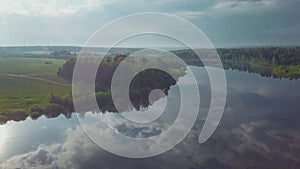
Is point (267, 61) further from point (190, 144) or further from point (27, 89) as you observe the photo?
point (190, 144)

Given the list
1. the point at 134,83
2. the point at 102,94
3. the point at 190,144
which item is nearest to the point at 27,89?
the point at 102,94

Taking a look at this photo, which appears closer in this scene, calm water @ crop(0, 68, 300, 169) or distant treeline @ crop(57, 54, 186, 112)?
calm water @ crop(0, 68, 300, 169)

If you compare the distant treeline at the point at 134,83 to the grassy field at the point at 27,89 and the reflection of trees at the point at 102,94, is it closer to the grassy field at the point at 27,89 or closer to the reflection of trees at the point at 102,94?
the reflection of trees at the point at 102,94

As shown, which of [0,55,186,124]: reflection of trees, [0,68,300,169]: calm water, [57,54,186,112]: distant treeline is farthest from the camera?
[57,54,186,112]: distant treeline

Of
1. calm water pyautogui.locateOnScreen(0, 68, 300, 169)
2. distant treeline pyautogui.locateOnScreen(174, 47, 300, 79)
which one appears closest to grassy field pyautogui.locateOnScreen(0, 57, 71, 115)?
calm water pyautogui.locateOnScreen(0, 68, 300, 169)

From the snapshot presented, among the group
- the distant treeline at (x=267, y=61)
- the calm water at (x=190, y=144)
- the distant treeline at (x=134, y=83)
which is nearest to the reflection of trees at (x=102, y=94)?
the distant treeline at (x=134, y=83)

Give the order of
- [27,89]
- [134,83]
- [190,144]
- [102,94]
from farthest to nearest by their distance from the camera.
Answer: [27,89] → [134,83] → [102,94] → [190,144]

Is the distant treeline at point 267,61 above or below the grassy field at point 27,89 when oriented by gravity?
above

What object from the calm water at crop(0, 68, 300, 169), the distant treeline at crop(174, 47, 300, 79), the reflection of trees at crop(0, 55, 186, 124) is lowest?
the calm water at crop(0, 68, 300, 169)

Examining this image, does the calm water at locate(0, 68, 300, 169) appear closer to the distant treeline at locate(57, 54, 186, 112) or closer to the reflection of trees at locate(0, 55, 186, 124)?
the reflection of trees at locate(0, 55, 186, 124)
